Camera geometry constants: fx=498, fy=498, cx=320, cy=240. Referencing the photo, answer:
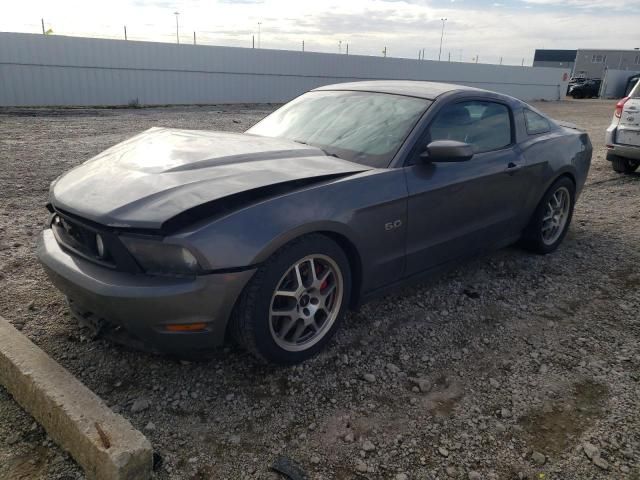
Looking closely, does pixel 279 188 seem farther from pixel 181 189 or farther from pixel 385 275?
pixel 385 275

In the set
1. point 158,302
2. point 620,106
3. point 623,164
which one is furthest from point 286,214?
A: point 623,164

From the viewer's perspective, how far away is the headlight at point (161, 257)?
2.27 m

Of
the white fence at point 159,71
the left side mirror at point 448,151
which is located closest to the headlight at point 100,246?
the left side mirror at point 448,151

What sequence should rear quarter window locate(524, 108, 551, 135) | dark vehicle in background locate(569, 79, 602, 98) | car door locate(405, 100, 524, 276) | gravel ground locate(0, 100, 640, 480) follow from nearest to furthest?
1. gravel ground locate(0, 100, 640, 480)
2. car door locate(405, 100, 524, 276)
3. rear quarter window locate(524, 108, 551, 135)
4. dark vehicle in background locate(569, 79, 602, 98)

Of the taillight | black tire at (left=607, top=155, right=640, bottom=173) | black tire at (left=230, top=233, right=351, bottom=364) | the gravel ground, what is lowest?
the gravel ground

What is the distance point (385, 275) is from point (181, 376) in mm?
1331

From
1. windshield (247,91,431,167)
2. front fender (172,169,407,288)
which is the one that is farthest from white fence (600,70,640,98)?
front fender (172,169,407,288)

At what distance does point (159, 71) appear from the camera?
20266 mm

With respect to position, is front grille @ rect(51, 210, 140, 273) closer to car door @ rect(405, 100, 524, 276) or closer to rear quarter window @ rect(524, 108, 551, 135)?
car door @ rect(405, 100, 524, 276)

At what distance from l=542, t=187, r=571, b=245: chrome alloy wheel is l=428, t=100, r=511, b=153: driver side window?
0.94m

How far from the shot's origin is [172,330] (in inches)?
92.0

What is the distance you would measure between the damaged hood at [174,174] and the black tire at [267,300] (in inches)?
14.2

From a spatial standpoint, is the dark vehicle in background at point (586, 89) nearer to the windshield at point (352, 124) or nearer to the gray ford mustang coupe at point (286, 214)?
the gray ford mustang coupe at point (286, 214)

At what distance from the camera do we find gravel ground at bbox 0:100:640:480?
2.19 meters
